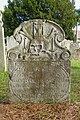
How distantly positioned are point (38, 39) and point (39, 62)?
0.44 meters

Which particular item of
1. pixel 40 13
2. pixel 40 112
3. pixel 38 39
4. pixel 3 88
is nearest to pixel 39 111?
pixel 40 112

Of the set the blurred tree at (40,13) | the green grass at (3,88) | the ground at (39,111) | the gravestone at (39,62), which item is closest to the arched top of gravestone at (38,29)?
the gravestone at (39,62)

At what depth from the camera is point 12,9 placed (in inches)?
1500

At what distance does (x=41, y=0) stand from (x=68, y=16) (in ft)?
11.5

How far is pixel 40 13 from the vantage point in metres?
35.3

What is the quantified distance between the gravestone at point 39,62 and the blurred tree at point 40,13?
95.2 feet

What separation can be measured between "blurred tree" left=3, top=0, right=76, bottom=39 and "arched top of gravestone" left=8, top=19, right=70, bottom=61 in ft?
95.1

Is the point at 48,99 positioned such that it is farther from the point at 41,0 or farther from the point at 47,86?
the point at 41,0

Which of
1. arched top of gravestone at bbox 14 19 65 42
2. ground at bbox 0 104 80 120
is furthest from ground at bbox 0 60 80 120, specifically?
arched top of gravestone at bbox 14 19 65 42

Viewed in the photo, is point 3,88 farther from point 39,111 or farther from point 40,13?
point 40,13

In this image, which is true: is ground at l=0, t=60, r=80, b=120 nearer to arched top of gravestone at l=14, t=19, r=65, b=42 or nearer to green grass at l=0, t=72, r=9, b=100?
green grass at l=0, t=72, r=9, b=100

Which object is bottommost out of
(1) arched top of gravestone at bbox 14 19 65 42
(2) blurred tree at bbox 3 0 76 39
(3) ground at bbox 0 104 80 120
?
(3) ground at bbox 0 104 80 120

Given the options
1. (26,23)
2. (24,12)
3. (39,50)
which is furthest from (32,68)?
(24,12)

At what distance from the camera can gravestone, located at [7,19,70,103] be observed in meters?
6.41
